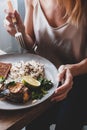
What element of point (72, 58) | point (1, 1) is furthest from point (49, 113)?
point (1, 1)

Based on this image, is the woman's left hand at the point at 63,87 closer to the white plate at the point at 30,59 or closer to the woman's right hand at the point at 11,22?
the white plate at the point at 30,59

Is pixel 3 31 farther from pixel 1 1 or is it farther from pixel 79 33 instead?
pixel 79 33

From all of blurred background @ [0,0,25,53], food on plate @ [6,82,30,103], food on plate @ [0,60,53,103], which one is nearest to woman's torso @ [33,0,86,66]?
food on plate @ [0,60,53,103]

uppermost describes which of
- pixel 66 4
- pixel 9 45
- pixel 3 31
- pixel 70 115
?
pixel 66 4

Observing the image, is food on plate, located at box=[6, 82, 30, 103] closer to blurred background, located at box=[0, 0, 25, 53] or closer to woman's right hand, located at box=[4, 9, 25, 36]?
woman's right hand, located at box=[4, 9, 25, 36]

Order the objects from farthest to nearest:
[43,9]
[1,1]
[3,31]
Result: [3,31], [1,1], [43,9]

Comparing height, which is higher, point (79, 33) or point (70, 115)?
point (79, 33)
